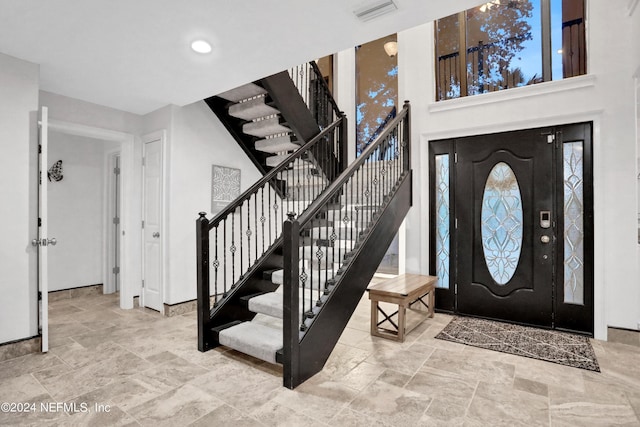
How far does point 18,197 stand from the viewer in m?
2.93

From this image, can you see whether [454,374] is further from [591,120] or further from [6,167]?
[6,167]

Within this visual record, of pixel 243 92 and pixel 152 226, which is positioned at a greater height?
pixel 243 92

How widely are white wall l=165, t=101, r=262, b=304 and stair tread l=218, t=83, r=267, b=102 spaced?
1.40 ft

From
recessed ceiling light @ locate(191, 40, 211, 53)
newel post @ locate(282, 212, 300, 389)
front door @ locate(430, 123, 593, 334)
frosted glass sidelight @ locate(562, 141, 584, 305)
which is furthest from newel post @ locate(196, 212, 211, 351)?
frosted glass sidelight @ locate(562, 141, 584, 305)

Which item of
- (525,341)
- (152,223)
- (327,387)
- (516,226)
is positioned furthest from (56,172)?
(525,341)

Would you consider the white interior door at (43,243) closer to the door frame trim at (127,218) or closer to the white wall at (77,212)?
the door frame trim at (127,218)

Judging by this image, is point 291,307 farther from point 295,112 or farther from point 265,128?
point 265,128

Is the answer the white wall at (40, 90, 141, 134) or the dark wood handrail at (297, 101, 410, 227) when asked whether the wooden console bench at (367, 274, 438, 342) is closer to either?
the dark wood handrail at (297, 101, 410, 227)

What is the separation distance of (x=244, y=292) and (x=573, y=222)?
355 cm

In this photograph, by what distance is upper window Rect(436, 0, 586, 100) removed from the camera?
12.9 feet

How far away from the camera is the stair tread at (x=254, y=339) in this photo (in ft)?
8.49

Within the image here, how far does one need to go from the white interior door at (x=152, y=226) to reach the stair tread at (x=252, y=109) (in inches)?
40.0

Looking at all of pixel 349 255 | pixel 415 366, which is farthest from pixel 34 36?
pixel 415 366

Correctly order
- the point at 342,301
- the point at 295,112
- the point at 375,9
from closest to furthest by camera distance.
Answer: the point at 375,9
the point at 342,301
the point at 295,112
